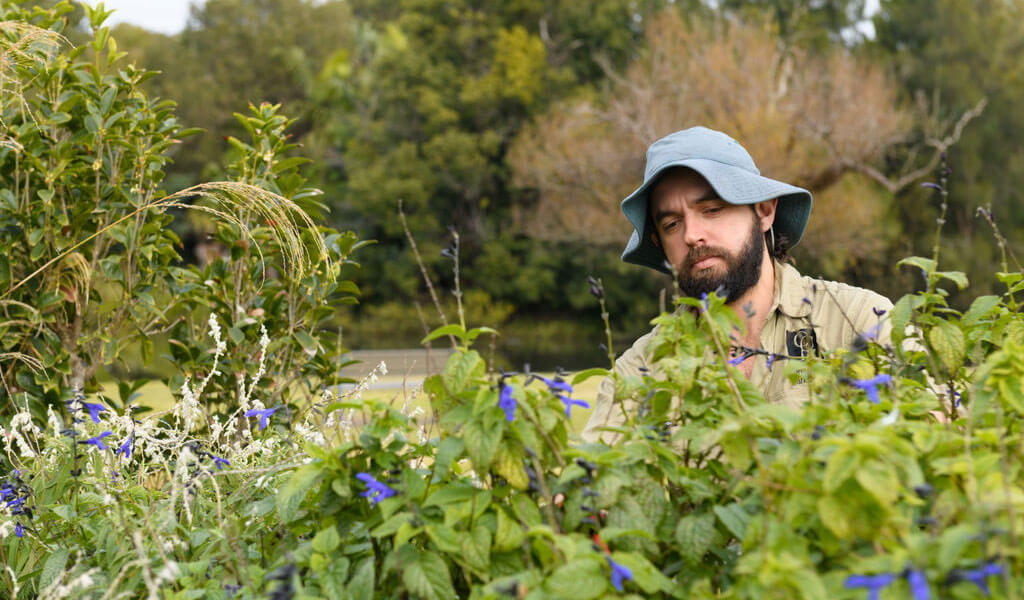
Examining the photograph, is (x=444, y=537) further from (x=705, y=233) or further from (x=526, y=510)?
(x=705, y=233)

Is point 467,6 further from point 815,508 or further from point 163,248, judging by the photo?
point 815,508

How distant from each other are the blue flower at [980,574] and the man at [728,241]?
5.41ft

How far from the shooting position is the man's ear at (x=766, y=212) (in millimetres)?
2873

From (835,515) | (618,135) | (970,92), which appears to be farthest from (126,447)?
(970,92)

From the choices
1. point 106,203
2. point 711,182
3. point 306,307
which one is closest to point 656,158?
point 711,182

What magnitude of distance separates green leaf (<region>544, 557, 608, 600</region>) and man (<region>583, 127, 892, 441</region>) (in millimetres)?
1568

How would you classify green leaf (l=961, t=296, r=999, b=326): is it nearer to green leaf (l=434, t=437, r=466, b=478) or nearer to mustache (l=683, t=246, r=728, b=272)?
green leaf (l=434, t=437, r=466, b=478)

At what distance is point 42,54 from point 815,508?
3128 millimetres

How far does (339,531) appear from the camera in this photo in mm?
1285

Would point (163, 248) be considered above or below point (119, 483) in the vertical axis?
above

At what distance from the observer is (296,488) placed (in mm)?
1189

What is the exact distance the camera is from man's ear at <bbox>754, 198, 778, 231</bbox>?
113 inches

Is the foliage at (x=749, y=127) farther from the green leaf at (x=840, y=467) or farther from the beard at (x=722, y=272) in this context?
the green leaf at (x=840, y=467)

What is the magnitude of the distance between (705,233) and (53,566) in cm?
201
